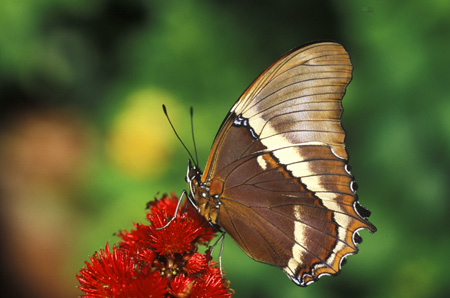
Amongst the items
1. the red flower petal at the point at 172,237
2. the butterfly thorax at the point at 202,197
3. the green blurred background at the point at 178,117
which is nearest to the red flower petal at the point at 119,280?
the red flower petal at the point at 172,237

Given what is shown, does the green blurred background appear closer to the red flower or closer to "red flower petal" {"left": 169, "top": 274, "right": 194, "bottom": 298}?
the red flower

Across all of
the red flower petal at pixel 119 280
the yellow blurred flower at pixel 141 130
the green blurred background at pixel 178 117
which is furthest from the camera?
the yellow blurred flower at pixel 141 130

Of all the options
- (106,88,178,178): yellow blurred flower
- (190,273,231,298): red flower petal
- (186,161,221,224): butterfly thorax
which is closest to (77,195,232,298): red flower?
(190,273,231,298): red flower petal

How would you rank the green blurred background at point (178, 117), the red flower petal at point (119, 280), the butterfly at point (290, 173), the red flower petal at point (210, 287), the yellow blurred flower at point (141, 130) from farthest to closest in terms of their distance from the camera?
the yellow blurred flower at point (141, 130), the green blurred background at point (178, 117), the butterfly at point (290, 173), the red flower petal at point (210, 287), the red flower petal at point (119, 280)

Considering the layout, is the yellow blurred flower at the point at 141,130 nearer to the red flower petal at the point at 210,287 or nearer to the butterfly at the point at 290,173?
the butterfly at the point at 290,173

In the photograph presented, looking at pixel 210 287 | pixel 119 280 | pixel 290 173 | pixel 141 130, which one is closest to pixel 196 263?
pixel 210 287

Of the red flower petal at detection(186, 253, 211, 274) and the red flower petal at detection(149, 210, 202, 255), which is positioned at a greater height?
the red flower petal at detection(149, 210, 202, 255)

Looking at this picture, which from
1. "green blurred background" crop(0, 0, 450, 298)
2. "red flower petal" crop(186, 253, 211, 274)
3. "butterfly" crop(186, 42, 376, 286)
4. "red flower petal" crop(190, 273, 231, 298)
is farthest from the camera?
"green blurred background" crop(0, 0, 450, 298)
